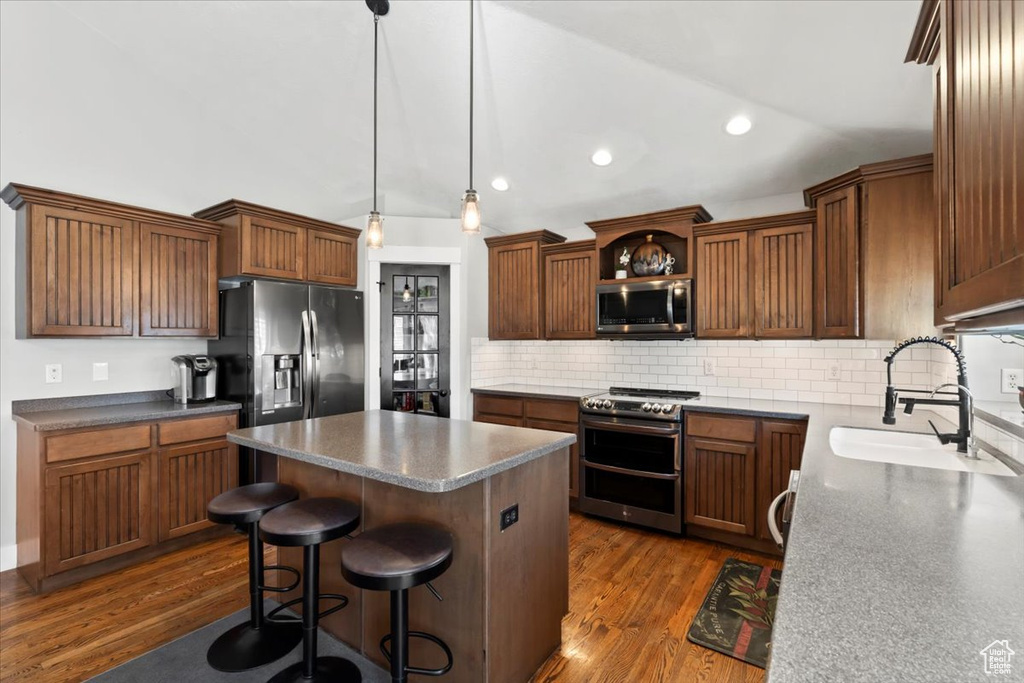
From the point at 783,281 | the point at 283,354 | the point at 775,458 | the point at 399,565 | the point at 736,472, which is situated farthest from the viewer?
the point at 283,354

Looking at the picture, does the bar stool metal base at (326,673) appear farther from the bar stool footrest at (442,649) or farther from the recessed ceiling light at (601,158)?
the recessed ceiling light at (601,158)

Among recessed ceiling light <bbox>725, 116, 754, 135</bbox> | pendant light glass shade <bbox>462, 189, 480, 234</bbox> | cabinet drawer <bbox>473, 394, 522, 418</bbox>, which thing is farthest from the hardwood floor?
recessed ceiling light <bbox>725, 116, 754, 135</bbox>

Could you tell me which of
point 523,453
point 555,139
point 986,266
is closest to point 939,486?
point 986,266

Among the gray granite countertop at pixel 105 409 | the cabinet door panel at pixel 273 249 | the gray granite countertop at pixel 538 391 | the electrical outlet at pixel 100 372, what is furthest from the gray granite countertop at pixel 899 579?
the electrical outlet at pixel 100 372

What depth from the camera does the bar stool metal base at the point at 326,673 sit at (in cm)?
187

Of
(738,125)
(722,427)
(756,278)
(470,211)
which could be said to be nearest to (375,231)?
(470,211)

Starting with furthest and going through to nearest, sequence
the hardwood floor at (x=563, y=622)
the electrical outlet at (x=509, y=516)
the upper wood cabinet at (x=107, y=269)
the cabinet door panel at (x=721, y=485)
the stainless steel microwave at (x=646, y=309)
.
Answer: the stainless steel microwave at (x=646, y=309) < the cabinet door panel at (x=721, y=485) < the upper wood cabinet at (x=107, y=269) < the hardwood floor at (x=563, y=622) < the electrical outlet at (x=509, y=516)

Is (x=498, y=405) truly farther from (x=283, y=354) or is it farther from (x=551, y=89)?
(x=551, y=89)

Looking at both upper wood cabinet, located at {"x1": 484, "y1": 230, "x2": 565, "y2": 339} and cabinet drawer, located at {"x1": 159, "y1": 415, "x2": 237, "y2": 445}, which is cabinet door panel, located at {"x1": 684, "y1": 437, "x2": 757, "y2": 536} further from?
cabinet drawer, located at {"x1": 159, "y1": 415, "x2": 237, "y2": 445}

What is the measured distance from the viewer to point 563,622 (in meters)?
2.31

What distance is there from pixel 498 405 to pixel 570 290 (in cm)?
123

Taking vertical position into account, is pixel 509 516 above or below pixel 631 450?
above

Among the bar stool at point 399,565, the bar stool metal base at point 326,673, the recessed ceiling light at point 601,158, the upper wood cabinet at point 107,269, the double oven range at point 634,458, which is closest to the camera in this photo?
the bar stool at point 399,565

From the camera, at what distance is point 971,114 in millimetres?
811
